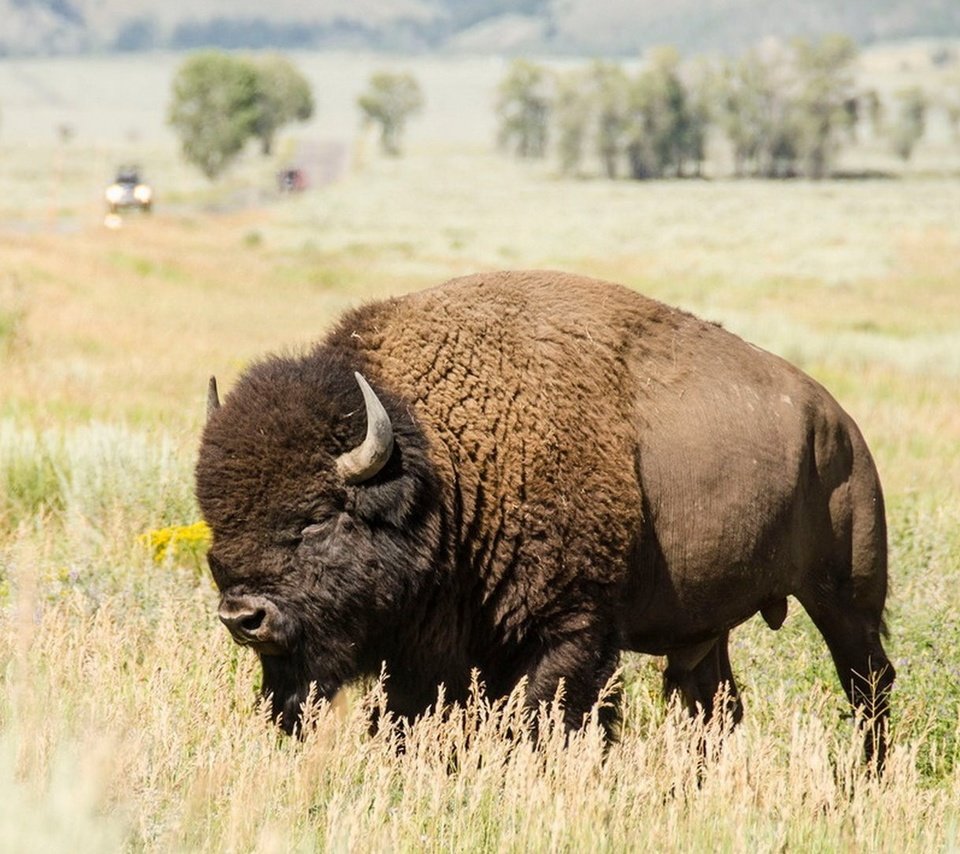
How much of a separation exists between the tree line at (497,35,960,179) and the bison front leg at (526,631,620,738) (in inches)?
Result: 5350

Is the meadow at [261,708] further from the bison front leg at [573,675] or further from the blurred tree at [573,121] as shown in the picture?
the blurred tree at [573,121]

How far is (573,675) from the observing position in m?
5.20

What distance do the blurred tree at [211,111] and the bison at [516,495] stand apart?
360 feet

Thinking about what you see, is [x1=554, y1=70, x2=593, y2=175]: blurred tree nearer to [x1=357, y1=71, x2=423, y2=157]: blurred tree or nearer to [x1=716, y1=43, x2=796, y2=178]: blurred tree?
[x1=716, y1=43, x2=796, y2=178]: blurred tree

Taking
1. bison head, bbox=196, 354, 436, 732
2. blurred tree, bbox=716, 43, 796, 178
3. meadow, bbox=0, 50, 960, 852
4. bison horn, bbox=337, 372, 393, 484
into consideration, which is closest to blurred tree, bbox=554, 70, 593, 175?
blurred tree, bbox=716, 43, 796, 178

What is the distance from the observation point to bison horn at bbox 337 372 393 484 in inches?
195

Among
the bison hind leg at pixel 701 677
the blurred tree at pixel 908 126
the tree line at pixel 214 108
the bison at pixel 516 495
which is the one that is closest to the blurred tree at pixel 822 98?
the blurred tree at pixel 908 126

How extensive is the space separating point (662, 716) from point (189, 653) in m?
2.17

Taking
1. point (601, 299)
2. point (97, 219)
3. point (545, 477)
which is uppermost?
point (601, 299)

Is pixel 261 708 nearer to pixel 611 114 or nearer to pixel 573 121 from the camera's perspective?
pixel 611 114

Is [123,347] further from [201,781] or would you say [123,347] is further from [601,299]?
[201,781]

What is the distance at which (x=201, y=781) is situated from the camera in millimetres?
3682

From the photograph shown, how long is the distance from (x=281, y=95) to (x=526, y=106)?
3243 centimetres

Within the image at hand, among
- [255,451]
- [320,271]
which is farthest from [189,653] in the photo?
[320,271]
